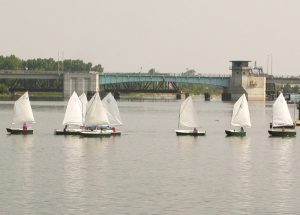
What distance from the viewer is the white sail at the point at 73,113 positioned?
4375 inches

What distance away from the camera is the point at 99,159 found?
81438mm

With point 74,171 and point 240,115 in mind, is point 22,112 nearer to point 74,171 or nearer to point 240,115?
point 240,115

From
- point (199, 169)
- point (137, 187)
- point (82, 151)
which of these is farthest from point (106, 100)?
point (137, 187)

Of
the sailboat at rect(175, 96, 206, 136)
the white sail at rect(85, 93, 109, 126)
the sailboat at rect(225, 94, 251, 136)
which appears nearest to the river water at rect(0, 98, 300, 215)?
the white sail at rect(85, 93, 109, 126)

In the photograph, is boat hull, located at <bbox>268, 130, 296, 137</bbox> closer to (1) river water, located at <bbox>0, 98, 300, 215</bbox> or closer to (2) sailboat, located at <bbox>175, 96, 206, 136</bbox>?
(1) river water, located at <bbox>0, 98, 300, 215</bbox>

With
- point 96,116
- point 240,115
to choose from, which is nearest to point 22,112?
point 96,116

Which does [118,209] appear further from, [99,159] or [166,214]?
[99,159]

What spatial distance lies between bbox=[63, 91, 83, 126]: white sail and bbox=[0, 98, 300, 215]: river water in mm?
3004

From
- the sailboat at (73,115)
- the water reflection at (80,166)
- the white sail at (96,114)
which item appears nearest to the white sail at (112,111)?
the sailboat at (73,115)

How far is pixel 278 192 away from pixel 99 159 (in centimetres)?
2352

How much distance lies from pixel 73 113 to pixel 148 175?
43.7m

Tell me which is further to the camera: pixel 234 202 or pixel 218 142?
pixel 218 142

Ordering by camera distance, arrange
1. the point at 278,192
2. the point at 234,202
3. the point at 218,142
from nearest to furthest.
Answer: the point at 234,202 → the point at 278,192 → the point at 218,142

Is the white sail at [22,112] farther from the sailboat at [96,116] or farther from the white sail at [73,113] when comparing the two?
the sailboat at [96,116]
